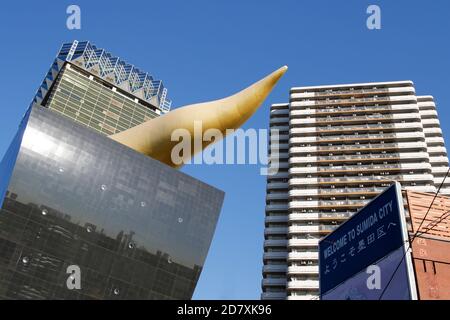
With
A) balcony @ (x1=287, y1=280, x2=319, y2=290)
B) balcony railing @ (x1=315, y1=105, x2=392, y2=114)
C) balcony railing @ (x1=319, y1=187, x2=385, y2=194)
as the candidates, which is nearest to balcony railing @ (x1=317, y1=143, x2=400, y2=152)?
balcony railing @ (x1=315, y1=105, x2=392, y2=114)

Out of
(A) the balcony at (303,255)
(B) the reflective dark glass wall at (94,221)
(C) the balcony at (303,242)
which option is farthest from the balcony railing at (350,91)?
(B) the reflective dark glass wall at (94,221)

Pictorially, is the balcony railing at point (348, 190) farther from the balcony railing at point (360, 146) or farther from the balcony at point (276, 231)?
the balcony at point (276, 231)

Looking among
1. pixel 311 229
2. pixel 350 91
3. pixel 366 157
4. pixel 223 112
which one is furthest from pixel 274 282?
pixel 223 112

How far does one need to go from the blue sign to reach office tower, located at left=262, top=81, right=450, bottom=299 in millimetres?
46654

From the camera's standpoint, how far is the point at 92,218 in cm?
2544

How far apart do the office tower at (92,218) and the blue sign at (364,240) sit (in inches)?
354

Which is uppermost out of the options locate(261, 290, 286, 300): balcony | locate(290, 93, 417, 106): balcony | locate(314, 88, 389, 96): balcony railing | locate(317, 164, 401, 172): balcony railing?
locate(314, 88, 389, 96): balcony railing

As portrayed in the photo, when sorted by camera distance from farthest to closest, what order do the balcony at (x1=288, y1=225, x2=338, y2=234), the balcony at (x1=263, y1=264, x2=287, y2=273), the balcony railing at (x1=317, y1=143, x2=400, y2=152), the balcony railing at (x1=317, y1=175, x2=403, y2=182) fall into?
the balcony railing at (x1=317, y1=143, x2=400, y2=152) < the balcony railing at (x1=317, y1=175, x2=403, y2=182) < the balcony at (x1=288, y1=225, x2=338, y2=234) < the balcony at (x1=263, y1=264, x2=287, y2=273)

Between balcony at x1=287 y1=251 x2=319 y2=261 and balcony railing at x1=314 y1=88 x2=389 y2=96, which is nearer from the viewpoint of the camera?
balcony at x1=287 y1=251 x2=319 y2=261

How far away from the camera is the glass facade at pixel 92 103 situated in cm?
9406

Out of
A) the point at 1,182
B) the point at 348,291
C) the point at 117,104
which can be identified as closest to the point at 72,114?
the point at 117,104

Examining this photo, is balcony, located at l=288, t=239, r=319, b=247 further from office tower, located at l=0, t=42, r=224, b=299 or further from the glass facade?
the glass facade

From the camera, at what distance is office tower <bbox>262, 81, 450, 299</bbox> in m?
72.8
